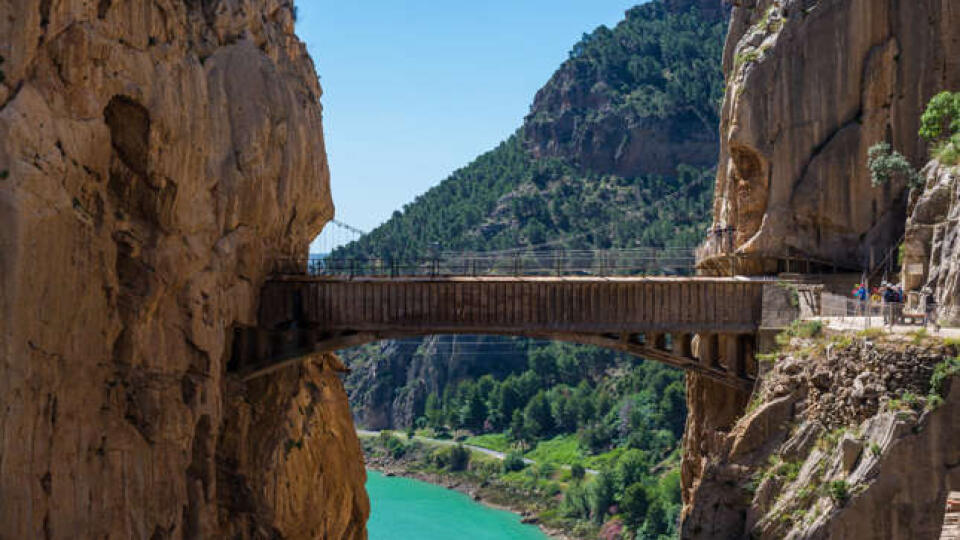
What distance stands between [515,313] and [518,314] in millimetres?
80

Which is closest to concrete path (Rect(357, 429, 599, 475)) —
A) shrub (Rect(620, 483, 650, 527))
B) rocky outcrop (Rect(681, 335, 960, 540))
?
shrub (Rect(620, 483, 650, 527))

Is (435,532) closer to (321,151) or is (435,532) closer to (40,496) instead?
(321,151)

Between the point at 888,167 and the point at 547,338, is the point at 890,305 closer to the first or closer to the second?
the point at 888,167

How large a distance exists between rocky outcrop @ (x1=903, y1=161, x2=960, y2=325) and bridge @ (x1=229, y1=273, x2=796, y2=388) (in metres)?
4.27

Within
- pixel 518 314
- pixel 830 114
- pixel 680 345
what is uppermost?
pixel 830 114

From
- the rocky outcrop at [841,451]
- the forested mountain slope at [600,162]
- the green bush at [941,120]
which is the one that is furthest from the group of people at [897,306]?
the forested mountain slope at [600,162]

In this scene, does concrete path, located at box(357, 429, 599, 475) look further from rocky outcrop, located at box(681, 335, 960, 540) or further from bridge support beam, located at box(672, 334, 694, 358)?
rocky outcrop, located at box(681, 335, 960, 540)

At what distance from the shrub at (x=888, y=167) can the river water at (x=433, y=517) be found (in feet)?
149

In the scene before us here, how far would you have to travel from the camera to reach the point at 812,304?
80.0 ft

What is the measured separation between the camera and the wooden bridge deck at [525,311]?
2656 centimetres

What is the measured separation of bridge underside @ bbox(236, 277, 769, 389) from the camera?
26578 millimetres

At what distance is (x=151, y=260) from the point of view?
22641 mm


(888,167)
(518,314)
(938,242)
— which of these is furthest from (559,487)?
(938,242)

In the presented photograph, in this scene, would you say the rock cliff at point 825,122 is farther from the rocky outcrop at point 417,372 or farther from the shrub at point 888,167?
the rocky outcrop at point 417,372
